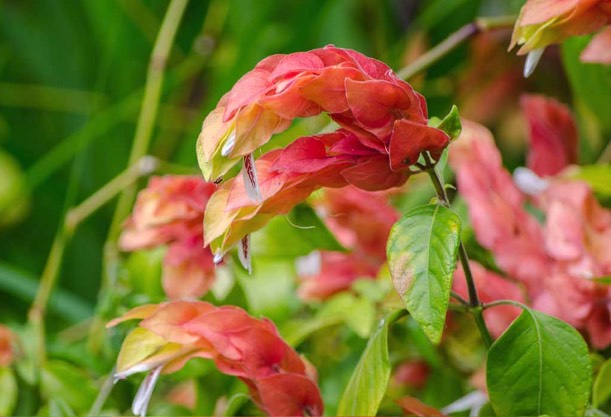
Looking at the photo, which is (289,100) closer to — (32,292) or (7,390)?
(7,390)

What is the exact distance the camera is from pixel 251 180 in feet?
0.93

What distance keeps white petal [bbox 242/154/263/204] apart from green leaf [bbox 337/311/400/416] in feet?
0.27

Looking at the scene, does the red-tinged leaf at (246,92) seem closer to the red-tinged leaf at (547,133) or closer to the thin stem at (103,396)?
the thin stem at (103,396)

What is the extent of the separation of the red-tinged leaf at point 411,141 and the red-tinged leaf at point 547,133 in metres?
0.28

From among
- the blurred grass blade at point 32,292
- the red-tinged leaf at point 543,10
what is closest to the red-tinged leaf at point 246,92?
the red-tinged leaf at point 543,10

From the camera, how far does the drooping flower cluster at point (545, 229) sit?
0.41 m

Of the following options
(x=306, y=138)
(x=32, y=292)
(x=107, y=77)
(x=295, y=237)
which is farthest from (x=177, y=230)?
(x=107, y=77)

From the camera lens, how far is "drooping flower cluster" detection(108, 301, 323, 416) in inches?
13.2

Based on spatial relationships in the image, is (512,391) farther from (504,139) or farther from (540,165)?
(504,139)

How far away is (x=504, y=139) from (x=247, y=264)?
2.53 feet

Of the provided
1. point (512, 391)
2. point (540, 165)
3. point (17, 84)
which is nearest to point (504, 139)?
point (540, 165)

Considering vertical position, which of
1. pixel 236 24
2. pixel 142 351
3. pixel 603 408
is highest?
pixel 236 24

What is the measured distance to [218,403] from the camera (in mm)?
480

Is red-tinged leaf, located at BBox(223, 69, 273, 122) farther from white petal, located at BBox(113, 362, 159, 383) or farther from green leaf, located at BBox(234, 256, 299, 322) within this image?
green leaf, located at BBox(234, 256, 299, 322)
